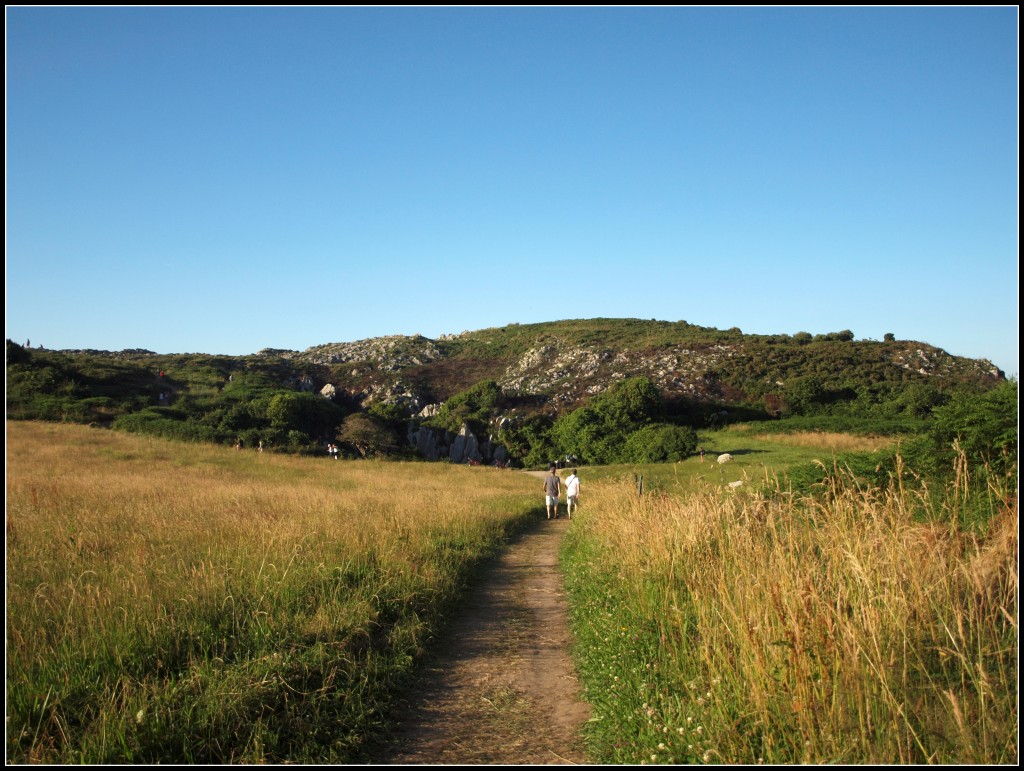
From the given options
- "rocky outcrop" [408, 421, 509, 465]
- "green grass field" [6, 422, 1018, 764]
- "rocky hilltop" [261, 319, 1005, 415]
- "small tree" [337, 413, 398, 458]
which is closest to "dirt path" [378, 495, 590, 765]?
"green grass field" [6, 422, 1018, 764]

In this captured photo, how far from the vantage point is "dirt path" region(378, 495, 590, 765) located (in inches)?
162

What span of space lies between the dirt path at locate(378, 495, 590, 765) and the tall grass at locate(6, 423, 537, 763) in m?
0.28

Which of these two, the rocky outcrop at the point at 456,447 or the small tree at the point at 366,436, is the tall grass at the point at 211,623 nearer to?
the small tree at the point at 366,436

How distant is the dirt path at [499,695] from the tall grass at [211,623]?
28 cm

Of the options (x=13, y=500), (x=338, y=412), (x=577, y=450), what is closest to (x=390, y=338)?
(x=338, y=412)

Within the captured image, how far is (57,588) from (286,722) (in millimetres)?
3213

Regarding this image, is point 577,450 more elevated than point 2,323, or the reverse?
point 2,323

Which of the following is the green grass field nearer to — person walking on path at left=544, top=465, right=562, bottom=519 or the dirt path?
the dirt path

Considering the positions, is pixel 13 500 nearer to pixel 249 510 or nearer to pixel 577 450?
pixel 249 510

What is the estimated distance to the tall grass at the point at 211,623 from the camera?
12.7 ft

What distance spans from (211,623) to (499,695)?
2440mm

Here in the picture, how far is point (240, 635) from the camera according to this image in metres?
5.11

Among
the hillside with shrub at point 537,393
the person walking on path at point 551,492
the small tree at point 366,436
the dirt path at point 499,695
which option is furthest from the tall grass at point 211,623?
the small tree at point 366,436

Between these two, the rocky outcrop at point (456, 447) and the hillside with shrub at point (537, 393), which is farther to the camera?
the rocky outcrop at point (456, 447)
